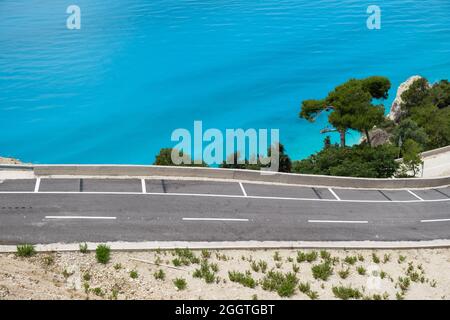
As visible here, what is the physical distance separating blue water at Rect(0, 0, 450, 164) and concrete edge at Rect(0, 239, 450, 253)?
135 feet

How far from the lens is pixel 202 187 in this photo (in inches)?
1080

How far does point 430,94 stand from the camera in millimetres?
65625

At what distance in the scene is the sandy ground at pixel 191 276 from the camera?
61.2 ft

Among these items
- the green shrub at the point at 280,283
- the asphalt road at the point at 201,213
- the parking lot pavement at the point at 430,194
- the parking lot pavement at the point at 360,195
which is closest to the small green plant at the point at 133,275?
the asphalt road at the point at 201,213

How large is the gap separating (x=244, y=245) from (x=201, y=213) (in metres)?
3.11

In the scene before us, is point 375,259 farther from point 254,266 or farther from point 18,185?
point 18,185

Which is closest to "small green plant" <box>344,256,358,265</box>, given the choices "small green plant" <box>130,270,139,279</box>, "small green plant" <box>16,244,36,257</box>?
"small green plant" <box>130,270,139,279</box>

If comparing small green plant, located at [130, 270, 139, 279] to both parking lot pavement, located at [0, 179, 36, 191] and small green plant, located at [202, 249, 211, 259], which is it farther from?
parking lot pavement, located at [0, 179, 36, 191]

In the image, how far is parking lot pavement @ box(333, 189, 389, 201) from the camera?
93.8 feet

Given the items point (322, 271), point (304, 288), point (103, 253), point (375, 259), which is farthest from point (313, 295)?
point (103, 253)

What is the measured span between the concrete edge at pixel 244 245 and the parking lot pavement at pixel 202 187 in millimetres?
4934

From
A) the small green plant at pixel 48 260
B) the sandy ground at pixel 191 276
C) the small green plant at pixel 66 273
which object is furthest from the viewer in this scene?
the small green plant at pixel 48 260

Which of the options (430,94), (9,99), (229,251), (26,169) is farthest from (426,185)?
(9,99)

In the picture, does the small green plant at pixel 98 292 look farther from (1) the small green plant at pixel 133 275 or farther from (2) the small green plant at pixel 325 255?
(2) the small green plant at pixel 325 255
